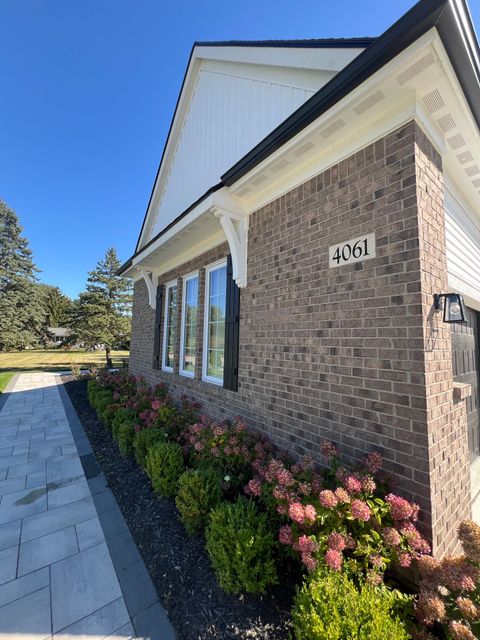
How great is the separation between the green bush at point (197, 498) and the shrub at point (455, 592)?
171 cm

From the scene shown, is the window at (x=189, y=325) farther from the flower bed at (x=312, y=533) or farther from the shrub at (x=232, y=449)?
the flower bed at (x=312, y=533)

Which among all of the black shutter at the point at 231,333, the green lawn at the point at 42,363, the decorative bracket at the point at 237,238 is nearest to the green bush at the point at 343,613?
the black shutter at the point at 231,333

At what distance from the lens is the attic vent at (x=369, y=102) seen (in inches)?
86.4

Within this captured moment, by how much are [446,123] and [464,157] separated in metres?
0.71

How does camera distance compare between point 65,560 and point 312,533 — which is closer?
point 312,533

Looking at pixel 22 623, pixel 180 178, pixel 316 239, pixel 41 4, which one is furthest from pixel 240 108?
pixel 22 623

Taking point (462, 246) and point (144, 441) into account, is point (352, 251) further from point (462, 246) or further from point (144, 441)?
point (144, 441)

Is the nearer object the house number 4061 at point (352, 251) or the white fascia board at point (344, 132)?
the white fascia board at point (344, 132)

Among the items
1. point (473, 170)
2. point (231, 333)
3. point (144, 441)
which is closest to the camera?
point (473, 170)

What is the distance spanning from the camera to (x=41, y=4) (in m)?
5.94

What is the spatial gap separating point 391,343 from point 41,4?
989cm

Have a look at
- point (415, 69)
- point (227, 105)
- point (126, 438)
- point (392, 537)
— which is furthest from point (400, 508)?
point (227, 105)

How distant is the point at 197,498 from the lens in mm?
2623

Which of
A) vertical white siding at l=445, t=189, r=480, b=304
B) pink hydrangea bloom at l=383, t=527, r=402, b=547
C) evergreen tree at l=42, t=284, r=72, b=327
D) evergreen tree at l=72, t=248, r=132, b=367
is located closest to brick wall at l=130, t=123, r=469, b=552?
pink hydrangea bloom at l=383, t=527, r=402, b=547
